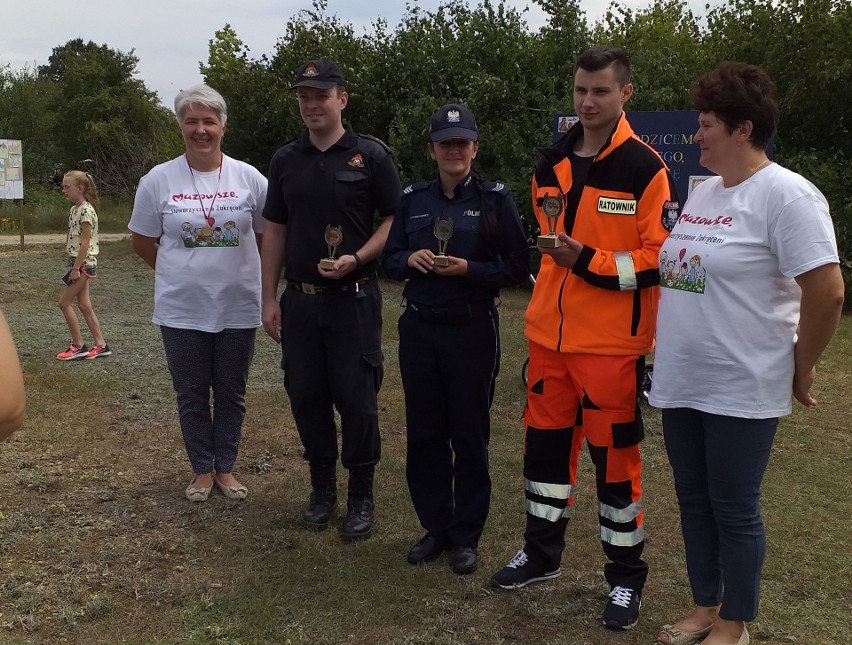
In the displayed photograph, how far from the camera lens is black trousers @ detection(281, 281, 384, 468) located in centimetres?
411

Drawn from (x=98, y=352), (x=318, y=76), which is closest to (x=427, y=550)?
(x=318, y=76)

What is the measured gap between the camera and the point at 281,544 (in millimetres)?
4152

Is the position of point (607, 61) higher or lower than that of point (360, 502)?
higher

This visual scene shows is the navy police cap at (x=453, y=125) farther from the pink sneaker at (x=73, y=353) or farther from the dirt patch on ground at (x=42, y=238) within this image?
the dirt patch on ground at (x=42, y=238)

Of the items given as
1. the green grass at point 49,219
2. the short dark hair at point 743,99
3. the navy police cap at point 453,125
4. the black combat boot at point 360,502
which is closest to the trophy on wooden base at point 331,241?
the navy police cap at point 453,125

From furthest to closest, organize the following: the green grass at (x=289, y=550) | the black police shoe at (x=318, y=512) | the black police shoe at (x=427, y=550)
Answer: the black police shoe at (x=318, y=512), the black police shoe at (x=427, y=550), the green grass at (x=289, y=550)

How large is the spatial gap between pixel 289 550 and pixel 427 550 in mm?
713

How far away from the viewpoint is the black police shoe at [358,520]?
4.20 metres

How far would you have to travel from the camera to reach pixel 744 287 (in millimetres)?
2803

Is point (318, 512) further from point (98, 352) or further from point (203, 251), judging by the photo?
point (98, 352)

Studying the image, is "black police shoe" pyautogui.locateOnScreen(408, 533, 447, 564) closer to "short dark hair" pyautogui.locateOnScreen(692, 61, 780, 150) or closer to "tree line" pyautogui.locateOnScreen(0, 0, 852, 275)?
"short dark hair" pyautogui.locateOnScreen(692, 61, 780, 150)

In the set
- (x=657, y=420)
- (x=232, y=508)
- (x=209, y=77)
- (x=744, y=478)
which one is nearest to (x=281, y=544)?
(x=232, y=508)

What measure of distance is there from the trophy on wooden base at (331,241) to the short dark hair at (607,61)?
4.55ft

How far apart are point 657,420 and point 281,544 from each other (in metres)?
3.54
